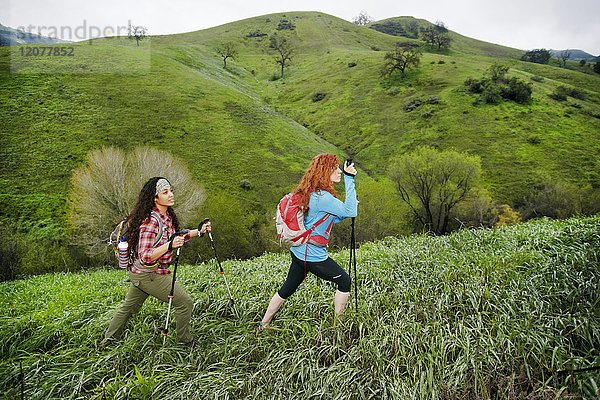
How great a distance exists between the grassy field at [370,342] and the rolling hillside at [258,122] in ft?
129

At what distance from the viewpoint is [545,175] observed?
49406 mm

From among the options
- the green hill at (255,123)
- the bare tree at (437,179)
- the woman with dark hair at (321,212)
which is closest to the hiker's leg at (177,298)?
the woman with dark hair at (321,212)

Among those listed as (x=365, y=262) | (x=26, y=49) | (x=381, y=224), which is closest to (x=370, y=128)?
(x=381, y=224)

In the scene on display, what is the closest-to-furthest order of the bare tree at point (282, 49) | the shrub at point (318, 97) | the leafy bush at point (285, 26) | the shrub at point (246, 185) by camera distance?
1. the shrub at point (246, 185)
2. the shrub at point (318, 97)
3. the bare tree at point (282, 49)
4. the leafy bush at point (285, 26)

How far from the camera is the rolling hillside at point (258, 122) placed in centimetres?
4625

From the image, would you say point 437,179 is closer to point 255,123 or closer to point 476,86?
point 255,123

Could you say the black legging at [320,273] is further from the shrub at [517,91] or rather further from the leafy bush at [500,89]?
the shrub at [517,91]

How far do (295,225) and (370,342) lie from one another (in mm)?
1856

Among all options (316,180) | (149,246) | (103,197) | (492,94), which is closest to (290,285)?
(316,180)

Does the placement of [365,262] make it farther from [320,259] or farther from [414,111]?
[414,111]

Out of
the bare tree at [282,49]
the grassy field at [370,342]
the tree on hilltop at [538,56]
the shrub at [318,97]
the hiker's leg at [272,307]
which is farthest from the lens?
the bare tree at [282,49]

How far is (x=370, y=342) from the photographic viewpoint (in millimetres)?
3711

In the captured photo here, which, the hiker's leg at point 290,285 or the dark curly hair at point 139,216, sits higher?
the dark curly hair at point 139,216

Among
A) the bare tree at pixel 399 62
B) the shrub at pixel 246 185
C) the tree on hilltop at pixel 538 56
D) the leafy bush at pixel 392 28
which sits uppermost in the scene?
the leafy bush at pixel 392 28
